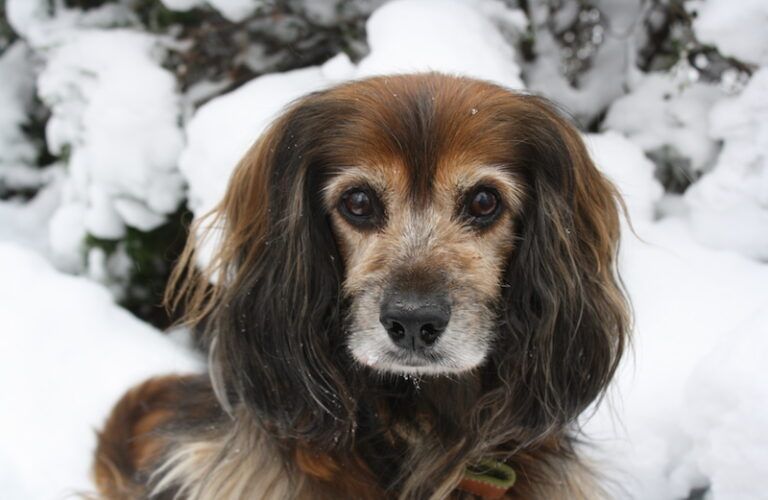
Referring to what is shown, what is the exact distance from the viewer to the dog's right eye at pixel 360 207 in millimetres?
2461


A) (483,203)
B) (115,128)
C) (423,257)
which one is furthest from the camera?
(115,128)

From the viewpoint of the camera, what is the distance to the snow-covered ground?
342cm

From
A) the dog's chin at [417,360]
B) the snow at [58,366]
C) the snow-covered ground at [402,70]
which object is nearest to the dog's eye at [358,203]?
the dog's chin at [417,360]

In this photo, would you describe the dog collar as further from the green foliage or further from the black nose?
the green foliage

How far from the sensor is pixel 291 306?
252 cm

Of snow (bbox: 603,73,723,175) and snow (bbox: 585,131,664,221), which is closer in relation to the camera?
snow (bbox: 585,131,664,221)

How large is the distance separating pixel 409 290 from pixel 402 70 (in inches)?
74.2

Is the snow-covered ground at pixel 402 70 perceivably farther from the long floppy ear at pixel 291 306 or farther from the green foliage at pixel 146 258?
the long floppy ear at pixel 291 306

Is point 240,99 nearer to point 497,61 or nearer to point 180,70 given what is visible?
point 180,70

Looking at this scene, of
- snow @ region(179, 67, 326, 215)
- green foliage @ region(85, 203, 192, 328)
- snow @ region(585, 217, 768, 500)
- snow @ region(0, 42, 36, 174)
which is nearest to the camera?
snow @ region(585, 217, 768, 500)

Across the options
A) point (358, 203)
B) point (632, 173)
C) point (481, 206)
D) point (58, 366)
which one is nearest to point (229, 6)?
point (58, 366)

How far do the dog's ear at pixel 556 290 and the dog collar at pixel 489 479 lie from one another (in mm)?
190

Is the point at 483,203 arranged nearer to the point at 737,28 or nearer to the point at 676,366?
the point at 676,366

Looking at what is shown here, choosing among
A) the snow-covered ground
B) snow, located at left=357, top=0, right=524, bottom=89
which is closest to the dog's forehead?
the snow-covered ground
